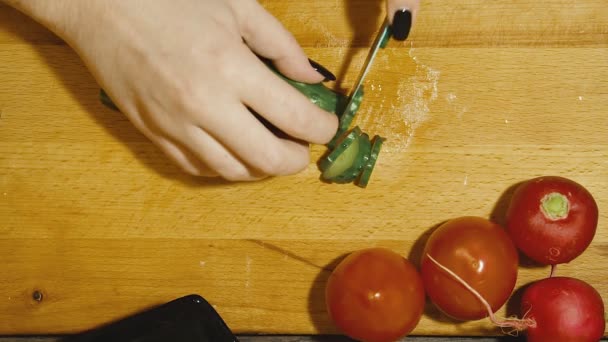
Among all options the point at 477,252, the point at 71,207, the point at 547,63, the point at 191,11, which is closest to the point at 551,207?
the point at 477,252

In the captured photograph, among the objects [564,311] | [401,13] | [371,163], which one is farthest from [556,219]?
[401,13]

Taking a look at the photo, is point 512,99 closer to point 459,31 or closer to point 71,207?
point 459,31

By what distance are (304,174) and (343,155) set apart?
111mm

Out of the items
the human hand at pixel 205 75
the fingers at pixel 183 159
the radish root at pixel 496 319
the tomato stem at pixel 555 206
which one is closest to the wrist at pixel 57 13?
the human hand at pixel 205 75

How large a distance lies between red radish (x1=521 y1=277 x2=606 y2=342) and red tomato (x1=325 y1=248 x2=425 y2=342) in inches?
7.4

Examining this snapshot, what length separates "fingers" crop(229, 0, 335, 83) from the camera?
1.17 m

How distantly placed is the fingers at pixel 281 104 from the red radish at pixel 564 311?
45cm

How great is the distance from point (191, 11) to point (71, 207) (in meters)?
0.46

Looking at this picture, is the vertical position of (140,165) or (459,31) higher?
(459,31)

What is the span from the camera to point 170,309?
1281 millimetres

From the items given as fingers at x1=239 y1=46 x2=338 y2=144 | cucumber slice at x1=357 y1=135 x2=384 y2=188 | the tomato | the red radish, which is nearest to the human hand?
fingers at x1=239 y1=46 x2=338 y2=144

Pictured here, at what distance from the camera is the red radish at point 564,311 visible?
1194mm

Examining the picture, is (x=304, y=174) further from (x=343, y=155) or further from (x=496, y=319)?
(x=496, y=319)

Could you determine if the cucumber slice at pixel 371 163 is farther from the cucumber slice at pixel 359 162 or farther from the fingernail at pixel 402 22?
the fingernail at pixel 402 22
